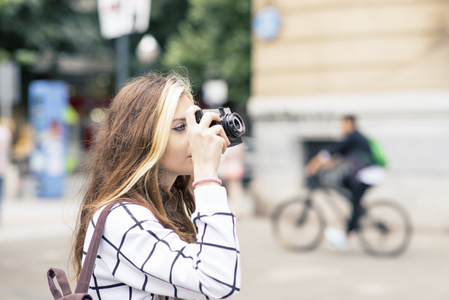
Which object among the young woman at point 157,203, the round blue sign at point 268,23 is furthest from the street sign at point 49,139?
the young woman at point 157,203

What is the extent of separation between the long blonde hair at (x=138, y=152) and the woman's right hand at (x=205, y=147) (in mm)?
119

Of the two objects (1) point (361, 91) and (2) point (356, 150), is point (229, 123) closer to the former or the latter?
(2) point (356, 150)

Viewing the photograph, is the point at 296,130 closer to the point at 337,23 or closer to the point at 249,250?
the point at 337,23

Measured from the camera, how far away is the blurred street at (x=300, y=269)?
6555mm

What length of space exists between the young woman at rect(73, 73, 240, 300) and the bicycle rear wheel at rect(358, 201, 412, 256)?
276 inches

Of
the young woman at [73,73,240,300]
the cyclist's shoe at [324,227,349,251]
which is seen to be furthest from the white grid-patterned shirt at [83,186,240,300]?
the cyclist's shoe at [324,227,349,251]

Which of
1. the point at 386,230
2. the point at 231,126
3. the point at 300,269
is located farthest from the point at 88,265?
the point at 386,230

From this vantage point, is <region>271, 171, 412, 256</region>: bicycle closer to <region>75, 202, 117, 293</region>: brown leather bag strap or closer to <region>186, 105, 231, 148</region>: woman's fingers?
<region>186, 105, 231, 148</region>: woman's fingers

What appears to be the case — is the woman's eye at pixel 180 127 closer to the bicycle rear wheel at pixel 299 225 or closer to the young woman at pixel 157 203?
the young woman at pixel 157 203

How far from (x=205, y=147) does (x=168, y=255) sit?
283 mm

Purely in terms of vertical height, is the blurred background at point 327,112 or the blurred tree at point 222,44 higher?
the blurred tree at point 222,44

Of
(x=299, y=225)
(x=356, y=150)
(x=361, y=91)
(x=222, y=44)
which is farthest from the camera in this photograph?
→ (x=222, y=44)

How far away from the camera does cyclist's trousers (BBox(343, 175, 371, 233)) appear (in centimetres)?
877

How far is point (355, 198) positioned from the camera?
29.0ft
